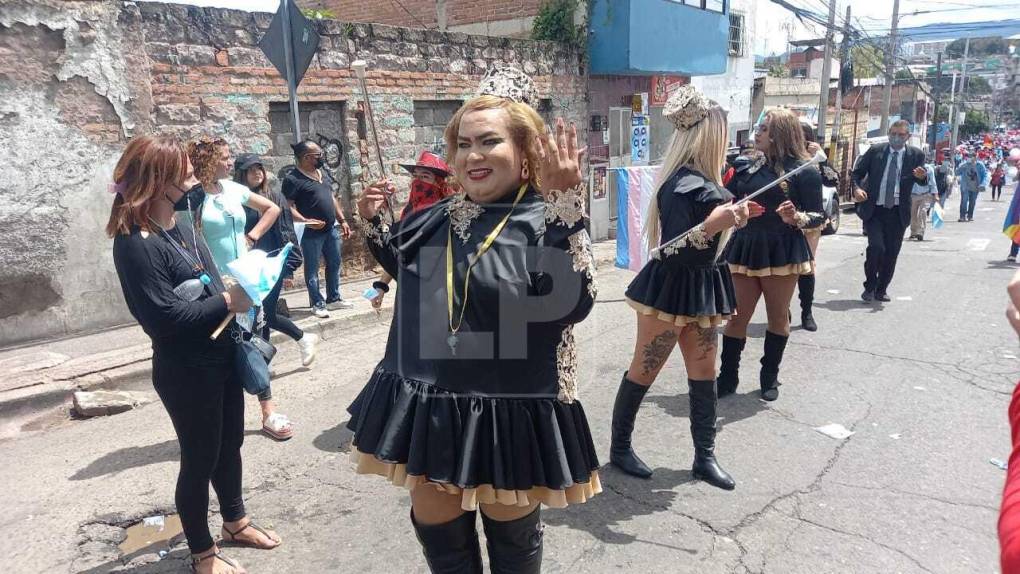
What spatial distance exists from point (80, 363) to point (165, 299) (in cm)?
369

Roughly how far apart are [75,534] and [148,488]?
448 mm

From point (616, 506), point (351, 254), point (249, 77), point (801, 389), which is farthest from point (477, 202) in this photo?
point (351, 254)

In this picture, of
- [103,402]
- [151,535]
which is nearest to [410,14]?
[103,402]

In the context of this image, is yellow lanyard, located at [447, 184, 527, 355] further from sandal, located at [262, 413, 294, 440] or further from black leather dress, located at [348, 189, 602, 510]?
sandal, located at [262, 413, 294, 440]

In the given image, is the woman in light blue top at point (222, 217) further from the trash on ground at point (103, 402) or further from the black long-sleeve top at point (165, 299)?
the black long-sleeve top at point (165, 299)

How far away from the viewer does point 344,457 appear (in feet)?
13.1

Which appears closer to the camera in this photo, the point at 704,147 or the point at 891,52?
the point at 704,147

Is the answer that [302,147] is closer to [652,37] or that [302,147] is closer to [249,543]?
[249,543]

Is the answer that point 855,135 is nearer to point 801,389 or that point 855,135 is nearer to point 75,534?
point 801,389

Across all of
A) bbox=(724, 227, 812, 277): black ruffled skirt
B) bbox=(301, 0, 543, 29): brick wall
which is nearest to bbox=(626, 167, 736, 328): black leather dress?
bbox=(724, 227, 812, 277): black ruffled skirt

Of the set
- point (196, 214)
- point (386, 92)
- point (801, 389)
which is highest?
point (386, 92)

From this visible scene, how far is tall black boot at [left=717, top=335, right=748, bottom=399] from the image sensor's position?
476cm

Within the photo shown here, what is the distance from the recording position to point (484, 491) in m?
1.96

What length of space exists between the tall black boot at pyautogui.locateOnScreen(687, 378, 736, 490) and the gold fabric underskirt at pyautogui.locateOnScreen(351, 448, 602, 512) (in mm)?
1606
